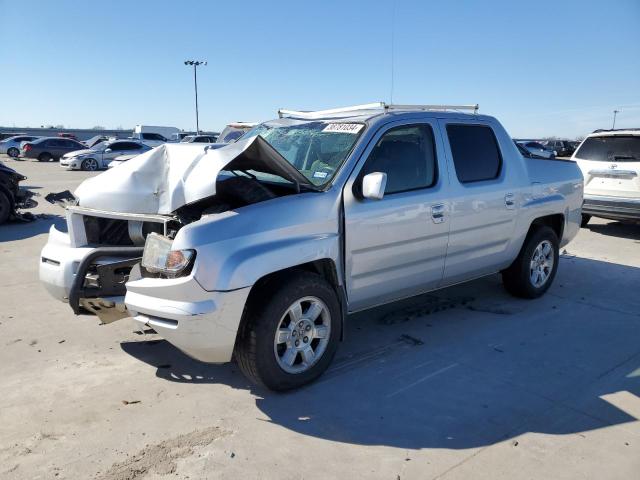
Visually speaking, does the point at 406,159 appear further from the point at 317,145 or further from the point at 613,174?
the point at 613,174

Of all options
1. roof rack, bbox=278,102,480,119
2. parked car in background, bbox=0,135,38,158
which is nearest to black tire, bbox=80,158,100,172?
parked car in background, bbox=0,135,38,158

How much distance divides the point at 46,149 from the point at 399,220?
33644 millimetres

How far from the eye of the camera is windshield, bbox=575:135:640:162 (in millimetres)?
8641

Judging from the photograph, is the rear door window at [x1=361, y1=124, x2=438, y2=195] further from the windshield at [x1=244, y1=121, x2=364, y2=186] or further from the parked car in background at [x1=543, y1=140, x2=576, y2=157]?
the parked car in background at [x1=543, y1=140, x2=576, y2=157]

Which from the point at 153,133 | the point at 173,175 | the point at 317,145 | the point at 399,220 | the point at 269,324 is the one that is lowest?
the point at 269,324

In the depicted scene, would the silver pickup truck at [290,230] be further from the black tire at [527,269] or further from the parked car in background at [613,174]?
the parked car in background at [613,174]

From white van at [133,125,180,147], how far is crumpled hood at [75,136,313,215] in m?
32.6

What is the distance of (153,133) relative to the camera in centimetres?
3731

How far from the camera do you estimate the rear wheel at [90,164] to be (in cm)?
2591

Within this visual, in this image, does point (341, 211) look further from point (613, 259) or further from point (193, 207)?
point (613, 259)

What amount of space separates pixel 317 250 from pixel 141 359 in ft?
5.85

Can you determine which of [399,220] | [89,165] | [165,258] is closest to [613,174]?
[399,220]

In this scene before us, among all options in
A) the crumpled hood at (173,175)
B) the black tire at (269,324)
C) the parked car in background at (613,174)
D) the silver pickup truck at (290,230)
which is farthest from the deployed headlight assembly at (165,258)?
the parked car in background at (613,174)

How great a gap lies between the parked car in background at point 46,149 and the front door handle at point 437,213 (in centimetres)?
3337
